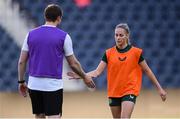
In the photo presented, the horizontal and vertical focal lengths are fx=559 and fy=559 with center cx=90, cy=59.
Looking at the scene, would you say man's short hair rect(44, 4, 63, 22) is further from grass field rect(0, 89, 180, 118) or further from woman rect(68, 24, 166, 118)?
grass field rect(0, 89, 180, 118)

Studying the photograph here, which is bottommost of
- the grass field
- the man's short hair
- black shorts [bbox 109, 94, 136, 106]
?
the grass field

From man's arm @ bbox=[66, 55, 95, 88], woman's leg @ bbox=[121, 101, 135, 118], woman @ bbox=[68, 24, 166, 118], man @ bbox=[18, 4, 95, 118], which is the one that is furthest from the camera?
woman @ bbox=[68, 24, 166, 118]

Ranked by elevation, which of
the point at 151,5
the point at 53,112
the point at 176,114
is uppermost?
the point at 151,5

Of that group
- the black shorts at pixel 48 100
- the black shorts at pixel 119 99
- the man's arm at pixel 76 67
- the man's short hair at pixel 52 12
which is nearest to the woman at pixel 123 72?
the black shorts at pixel 119 99

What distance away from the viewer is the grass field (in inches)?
362

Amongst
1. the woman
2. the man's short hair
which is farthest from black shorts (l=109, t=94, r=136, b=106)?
the man's short hair

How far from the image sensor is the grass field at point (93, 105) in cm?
920

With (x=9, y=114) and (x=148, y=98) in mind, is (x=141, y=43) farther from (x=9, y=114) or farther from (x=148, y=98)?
(x=9, y=114)

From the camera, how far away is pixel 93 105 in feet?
30.5

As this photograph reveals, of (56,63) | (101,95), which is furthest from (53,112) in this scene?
(101,95)

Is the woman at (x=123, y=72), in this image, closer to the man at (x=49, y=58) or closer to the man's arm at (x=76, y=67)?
the man's arm at (x=76, y=67)

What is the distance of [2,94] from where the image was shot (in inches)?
360

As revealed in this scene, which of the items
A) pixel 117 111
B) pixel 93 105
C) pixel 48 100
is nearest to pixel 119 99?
pixel 117 111

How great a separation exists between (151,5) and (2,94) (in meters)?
2.84
